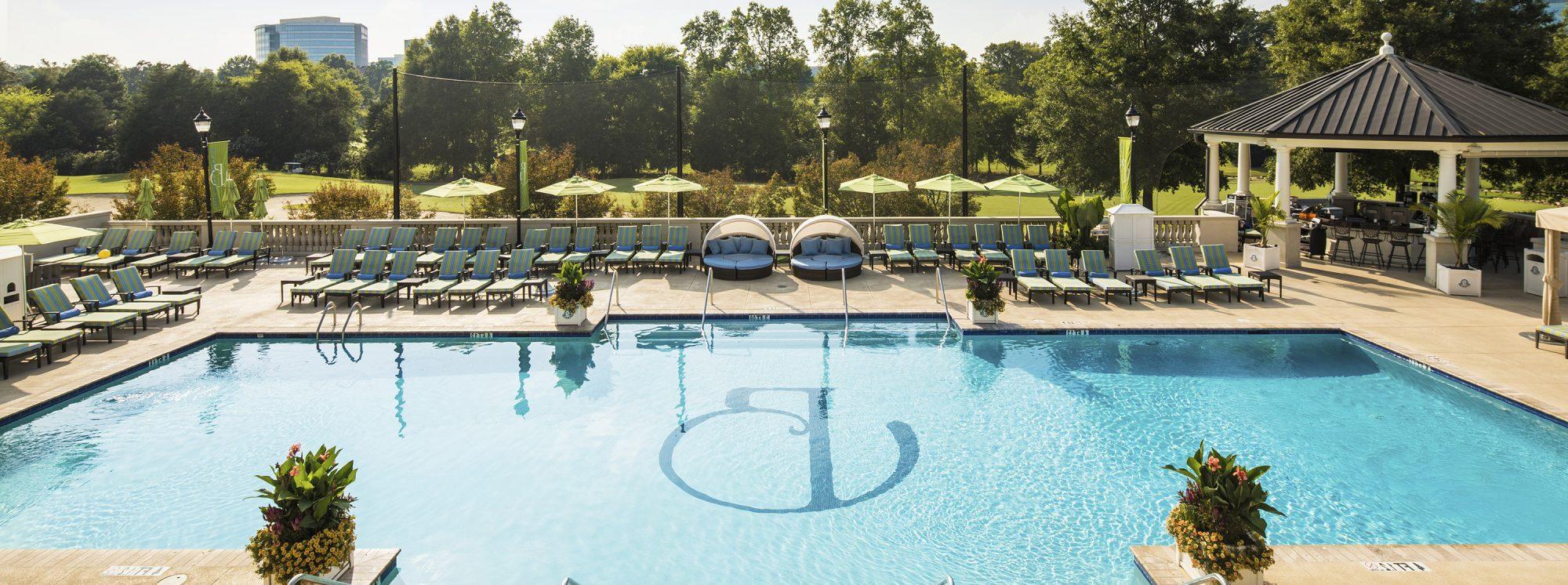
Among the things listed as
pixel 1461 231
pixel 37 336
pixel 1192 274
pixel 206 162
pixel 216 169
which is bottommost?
pixel 37 336

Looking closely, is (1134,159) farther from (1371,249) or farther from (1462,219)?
(1462,219)

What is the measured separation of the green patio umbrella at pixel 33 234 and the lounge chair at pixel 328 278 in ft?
10.4

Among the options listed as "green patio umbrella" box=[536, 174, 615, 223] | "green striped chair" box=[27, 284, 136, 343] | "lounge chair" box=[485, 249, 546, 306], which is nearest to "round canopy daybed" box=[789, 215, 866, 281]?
"green patio umbrella" box=[536, 174, 615, 223]

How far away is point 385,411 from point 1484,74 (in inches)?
1108

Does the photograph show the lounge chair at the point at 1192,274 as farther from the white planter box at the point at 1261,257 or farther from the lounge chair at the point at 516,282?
the lounge chair at the point at 516,282

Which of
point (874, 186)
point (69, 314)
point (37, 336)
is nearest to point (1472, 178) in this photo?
point (874, 186)

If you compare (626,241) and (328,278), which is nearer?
(328,278)

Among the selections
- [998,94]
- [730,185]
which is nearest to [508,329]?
[730,185]

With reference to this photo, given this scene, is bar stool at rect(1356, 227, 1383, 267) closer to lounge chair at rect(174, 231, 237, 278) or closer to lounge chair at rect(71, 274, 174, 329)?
lounge chair at rect(71, 274, 174, 329)

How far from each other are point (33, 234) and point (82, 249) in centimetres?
637

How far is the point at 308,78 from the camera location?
64.4 m

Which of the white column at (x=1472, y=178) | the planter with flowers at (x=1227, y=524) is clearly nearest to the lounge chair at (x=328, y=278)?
the planter with flowers at (x=1227, y=524)

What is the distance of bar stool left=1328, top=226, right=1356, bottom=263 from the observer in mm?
20719

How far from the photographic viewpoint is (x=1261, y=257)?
18.8 metres
